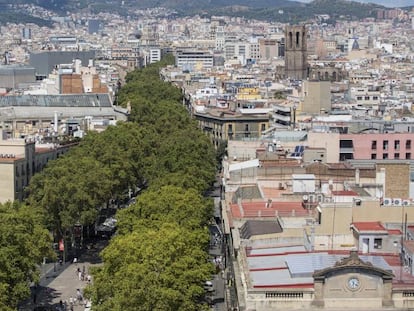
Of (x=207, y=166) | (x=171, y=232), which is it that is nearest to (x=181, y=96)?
(x=207, y=166)

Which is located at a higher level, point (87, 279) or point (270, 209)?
point (270, 209)

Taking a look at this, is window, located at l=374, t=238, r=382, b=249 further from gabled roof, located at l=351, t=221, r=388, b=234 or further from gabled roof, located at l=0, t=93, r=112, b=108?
gabled roof, located at l=0, t=93, r=112, b=108

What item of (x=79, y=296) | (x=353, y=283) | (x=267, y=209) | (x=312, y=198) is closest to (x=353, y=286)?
(x=353, y=283)

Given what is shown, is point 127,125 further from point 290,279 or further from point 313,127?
point 290,279

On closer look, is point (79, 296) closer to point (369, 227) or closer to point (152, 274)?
point (152, 274)

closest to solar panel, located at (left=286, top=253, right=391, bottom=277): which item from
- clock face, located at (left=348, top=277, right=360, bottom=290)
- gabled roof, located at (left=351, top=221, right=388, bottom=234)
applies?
gabled roof, located at (left=351, top=221, right=388, bottom=234)

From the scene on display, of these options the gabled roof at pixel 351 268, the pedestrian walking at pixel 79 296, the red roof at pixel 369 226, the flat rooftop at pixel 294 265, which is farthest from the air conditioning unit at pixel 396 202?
the pedestrian walking at pixel 79 296

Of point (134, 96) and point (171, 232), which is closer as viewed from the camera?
point (171, 232)
